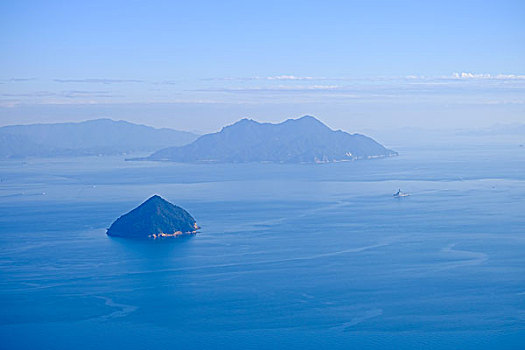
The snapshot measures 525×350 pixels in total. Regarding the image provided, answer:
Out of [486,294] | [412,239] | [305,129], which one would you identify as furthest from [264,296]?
[305,129]

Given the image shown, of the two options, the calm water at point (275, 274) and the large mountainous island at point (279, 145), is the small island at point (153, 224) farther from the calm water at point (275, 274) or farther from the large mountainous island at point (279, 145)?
the large mountainous island at point (279, 145)

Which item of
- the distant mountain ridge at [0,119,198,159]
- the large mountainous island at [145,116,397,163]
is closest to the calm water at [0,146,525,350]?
the large mountainous island at [145,116,397,163]

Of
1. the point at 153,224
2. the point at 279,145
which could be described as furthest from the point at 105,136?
the point at 153,224

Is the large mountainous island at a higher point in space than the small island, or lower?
higher

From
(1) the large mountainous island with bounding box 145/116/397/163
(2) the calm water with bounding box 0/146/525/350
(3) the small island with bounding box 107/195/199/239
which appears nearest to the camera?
(2) the calm water with bounding box 0/146/525/350

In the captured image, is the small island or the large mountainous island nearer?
the small island

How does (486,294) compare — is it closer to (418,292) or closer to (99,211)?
(418,292)

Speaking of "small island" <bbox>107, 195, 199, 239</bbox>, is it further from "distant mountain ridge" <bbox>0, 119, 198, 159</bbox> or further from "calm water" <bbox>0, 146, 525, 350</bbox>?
"distant mountain ridge" <bbox>0, 119, 198, 159</bbox>
